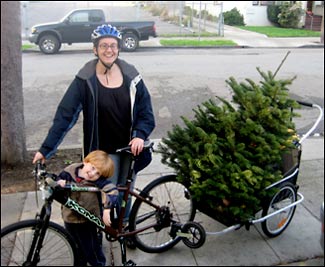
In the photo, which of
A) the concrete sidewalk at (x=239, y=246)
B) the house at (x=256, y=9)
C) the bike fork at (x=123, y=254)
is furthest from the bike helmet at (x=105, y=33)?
the house at (x=256, y=9)

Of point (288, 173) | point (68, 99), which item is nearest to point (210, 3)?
point (288, 173)

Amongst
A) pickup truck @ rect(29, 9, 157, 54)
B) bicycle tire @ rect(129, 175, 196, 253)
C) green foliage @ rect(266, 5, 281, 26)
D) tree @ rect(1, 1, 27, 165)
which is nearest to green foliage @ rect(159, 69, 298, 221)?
bicycle tire @ rect(129, 175, 196, 253)


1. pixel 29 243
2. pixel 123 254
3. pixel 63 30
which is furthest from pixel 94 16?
pixel 29 243

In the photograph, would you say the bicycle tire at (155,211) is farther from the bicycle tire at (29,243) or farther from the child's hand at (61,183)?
the child's hand at (61,183)

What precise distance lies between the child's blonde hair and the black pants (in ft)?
1.33

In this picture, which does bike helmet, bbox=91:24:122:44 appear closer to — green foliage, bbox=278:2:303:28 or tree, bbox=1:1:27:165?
tree, bbox=1:1:27:165

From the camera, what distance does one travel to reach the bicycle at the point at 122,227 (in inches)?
93.0

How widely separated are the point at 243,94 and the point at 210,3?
199 centimetres

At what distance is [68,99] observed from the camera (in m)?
2.42

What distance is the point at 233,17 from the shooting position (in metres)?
4.12

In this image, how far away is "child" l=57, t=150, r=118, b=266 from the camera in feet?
7.95

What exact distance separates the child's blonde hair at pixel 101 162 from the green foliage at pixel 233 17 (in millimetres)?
2283

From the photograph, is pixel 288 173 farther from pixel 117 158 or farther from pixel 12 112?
pixel 12 112

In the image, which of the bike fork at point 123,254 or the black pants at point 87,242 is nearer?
the black pants at point 87,242
